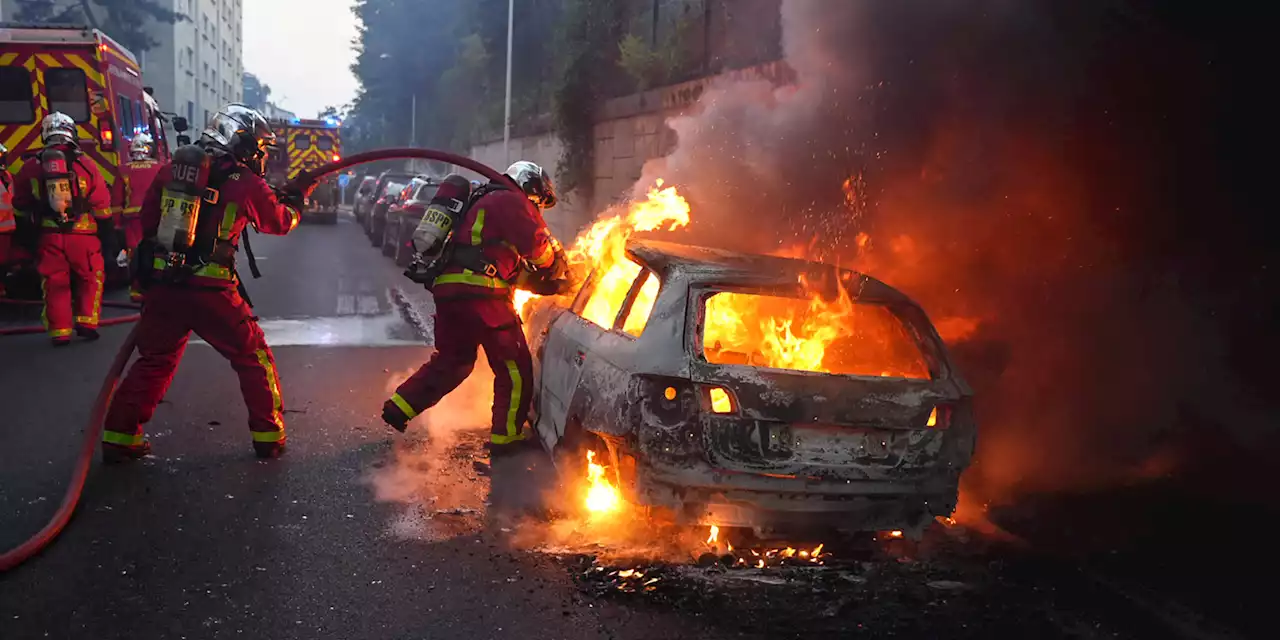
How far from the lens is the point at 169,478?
5.05 m

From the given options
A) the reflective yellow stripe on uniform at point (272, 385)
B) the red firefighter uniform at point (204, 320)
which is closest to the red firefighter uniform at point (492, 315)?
the reflective yellow stripe on uniform at point (272, 385)

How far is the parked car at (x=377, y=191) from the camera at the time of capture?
2248cm

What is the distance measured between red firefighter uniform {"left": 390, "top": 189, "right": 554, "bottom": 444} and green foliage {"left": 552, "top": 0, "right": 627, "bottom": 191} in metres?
14.4

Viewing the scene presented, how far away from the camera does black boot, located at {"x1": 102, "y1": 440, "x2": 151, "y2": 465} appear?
5.25 metres

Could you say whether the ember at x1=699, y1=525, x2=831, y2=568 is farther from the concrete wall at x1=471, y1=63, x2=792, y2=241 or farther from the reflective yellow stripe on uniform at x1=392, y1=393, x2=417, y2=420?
the concrete wall at x1=471, y1=63, x2=792, y2=241

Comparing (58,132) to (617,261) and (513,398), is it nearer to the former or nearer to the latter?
(513,398)

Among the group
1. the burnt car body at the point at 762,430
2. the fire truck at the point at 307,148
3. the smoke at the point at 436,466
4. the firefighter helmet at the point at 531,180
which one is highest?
the fire truck at the point at 307,148

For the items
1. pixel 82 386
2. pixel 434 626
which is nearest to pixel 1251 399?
pixel 434 626

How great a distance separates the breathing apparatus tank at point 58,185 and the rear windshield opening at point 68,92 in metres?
3.81

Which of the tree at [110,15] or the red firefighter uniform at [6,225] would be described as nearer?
the red firefighter uniform at [6,225]

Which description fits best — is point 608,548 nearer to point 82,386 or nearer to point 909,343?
point 909,343

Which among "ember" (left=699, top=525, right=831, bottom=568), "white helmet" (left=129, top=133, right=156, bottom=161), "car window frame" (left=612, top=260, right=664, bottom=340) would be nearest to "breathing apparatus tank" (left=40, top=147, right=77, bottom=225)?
"white helmet" (left=129, top=133, right=156, bottom=161)

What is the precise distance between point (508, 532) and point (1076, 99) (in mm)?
4927

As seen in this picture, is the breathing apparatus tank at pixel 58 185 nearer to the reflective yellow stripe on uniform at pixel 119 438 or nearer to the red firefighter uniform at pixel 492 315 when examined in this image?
the reflective yellow stripe on uniform at pixel 119 438
